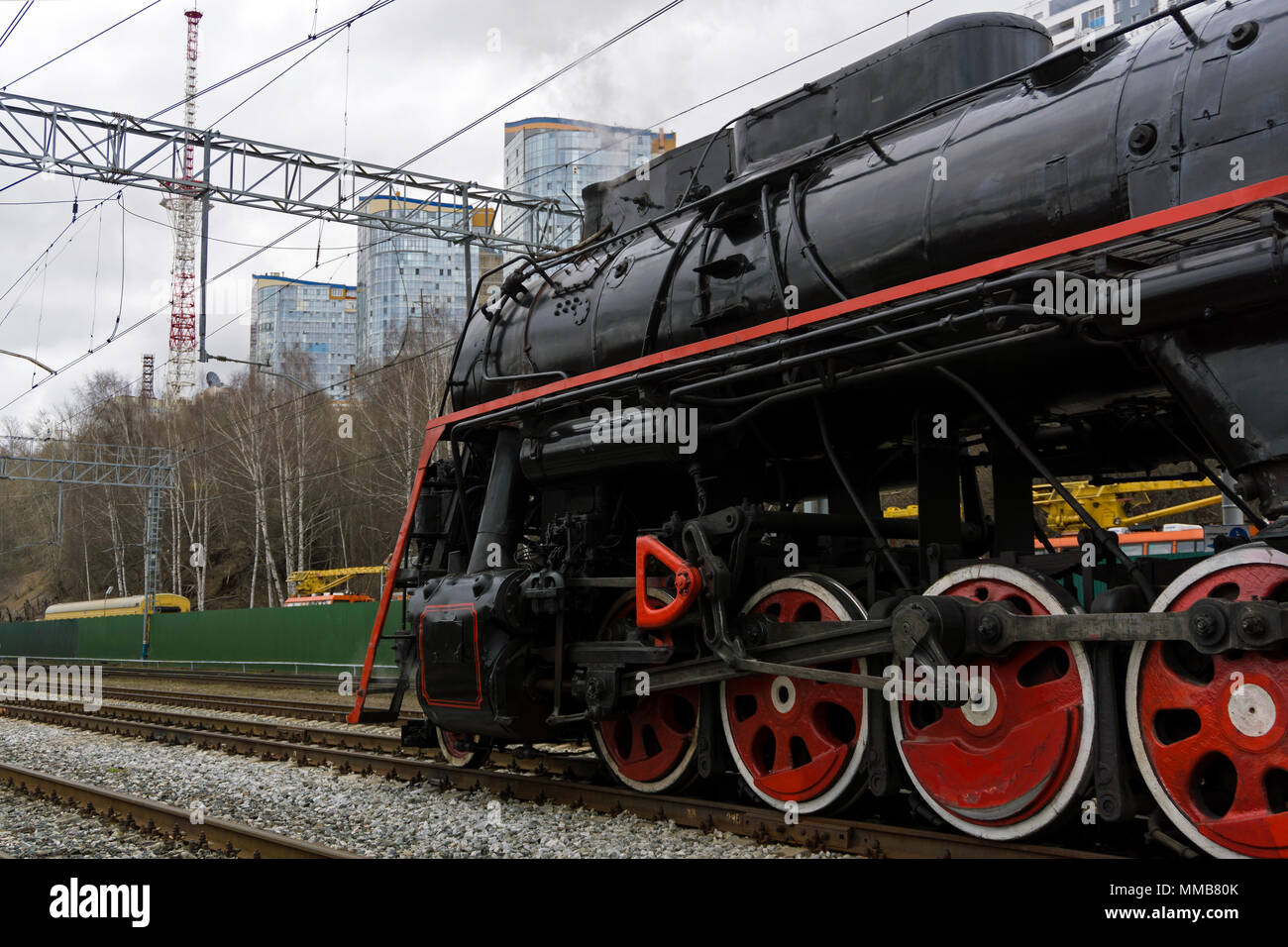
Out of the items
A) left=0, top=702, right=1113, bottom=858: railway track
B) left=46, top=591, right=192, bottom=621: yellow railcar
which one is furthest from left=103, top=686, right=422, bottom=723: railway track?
left=46, top=591, right=192, bottom=621: yellow railcar

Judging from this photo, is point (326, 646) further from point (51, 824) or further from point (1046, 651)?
point (1046, 651)

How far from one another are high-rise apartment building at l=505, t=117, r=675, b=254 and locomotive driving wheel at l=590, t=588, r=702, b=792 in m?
8.56

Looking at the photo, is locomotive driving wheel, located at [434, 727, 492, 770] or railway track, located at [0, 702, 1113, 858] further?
locomotive driving wheel, located at [434, 727, 492, 770]

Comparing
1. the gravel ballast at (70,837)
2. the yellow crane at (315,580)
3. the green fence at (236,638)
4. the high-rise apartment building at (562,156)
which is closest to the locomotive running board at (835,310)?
the gravel ballast at (70,837)

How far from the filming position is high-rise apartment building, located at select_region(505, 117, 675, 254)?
14.2 metres

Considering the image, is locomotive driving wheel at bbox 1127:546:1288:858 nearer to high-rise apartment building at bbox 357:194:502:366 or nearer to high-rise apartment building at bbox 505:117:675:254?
high-rise apartment building at bbox 505:117:675:254

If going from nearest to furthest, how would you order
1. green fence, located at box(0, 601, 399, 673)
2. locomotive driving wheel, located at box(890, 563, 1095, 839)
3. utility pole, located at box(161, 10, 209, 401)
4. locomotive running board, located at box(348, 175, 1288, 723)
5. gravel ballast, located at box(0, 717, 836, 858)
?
locomotive running board, located at box(348, 175, 1288, 723)
locomotive driving wheel, located at box(890, 563, 1095, 839)
gravel ballast, located at box(0, 717, 836, 858)
green fence, located at box(0, 601, 399, 673)
utility pole, located at box(161, 10, 209, 401)

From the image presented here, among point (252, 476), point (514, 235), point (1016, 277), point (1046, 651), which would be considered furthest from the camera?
point (252, 476)

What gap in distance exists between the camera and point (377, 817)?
257 inches

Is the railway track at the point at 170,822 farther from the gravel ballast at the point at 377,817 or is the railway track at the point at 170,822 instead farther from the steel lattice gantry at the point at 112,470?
the steel lattice gantry at the point at 112,470

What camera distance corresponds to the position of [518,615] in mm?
6746

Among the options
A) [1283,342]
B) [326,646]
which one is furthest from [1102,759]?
[326,646]

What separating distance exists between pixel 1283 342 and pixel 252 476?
3574cm
